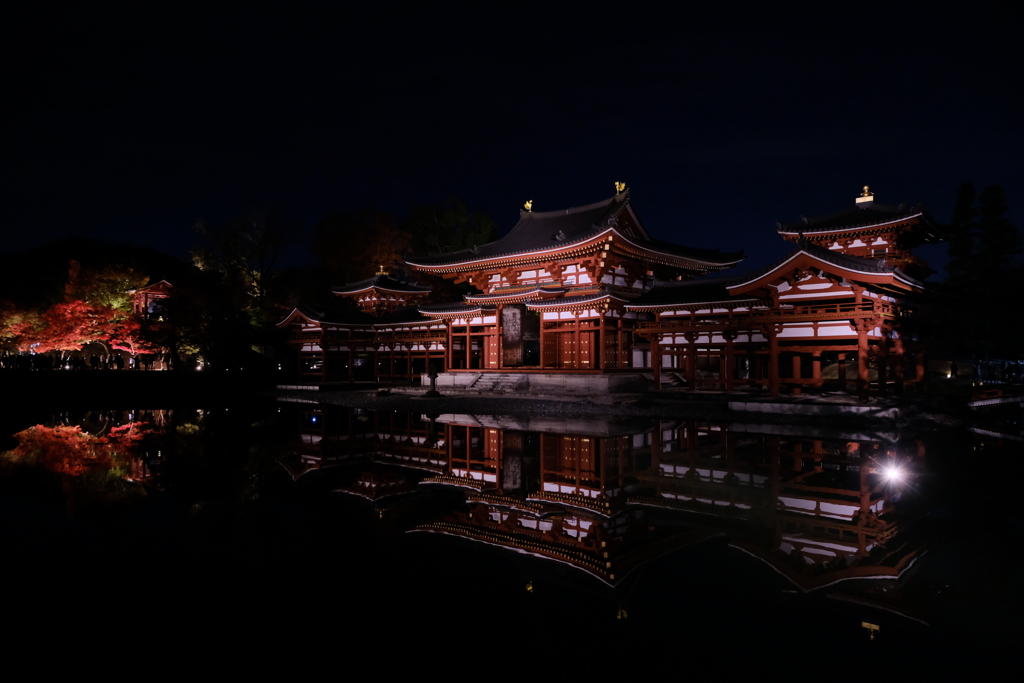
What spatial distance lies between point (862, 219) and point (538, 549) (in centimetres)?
2573

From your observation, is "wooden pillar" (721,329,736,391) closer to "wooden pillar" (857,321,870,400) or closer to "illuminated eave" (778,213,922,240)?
"illuminated eave" (778,213,922,240)

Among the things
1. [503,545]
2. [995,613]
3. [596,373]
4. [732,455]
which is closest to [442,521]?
[503,545]

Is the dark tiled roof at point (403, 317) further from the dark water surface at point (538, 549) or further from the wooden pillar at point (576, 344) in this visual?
the dark water surface at point (538, 549)

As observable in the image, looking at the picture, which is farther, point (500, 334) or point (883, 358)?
point (500, 334)

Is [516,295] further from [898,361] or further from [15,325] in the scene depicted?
[15,325]

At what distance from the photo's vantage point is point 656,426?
17.9 m

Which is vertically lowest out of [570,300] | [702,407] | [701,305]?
[702,407]

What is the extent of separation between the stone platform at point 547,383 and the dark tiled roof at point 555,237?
6.83 meters

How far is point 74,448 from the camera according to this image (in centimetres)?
1338

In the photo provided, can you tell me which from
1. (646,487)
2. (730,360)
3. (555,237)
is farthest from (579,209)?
(646,487)

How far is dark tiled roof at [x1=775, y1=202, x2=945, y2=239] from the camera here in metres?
23.7

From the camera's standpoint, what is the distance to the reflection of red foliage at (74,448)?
11234 millimetres

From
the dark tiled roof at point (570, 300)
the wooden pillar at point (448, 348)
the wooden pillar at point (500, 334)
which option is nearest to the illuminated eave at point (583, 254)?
the dark tiled roof at point (570, 300)

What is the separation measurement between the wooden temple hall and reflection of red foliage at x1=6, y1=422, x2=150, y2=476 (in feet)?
56.7
